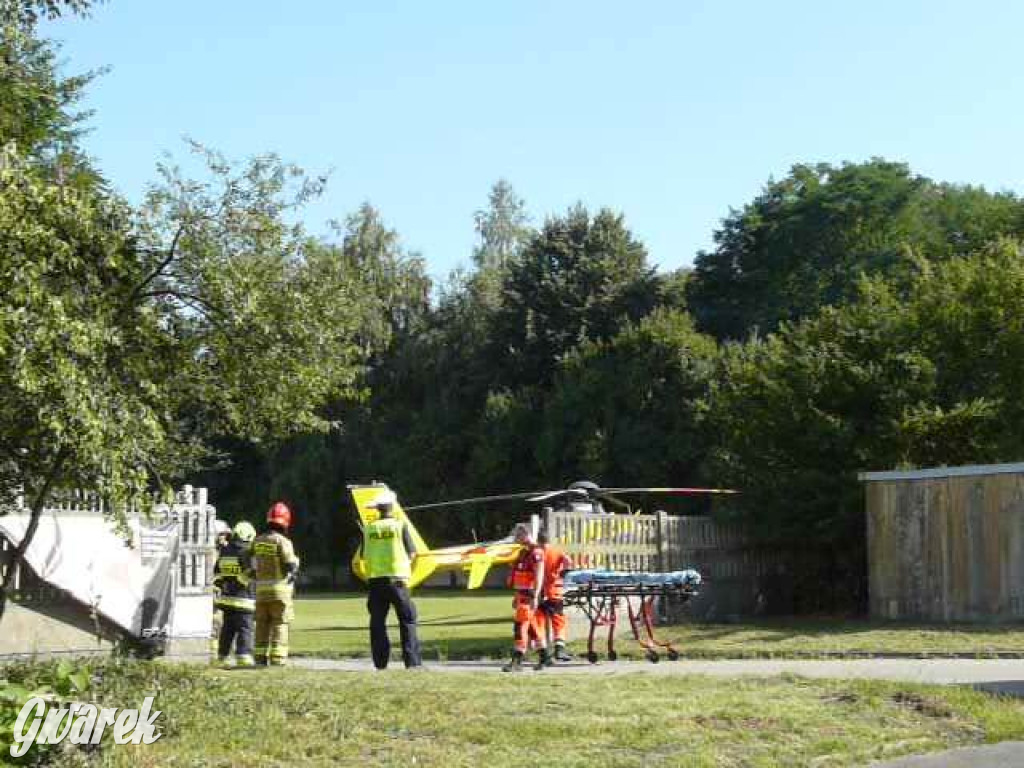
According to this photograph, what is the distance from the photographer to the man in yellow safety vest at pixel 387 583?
15.6m

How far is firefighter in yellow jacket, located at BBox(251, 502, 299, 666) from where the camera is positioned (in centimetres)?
1638

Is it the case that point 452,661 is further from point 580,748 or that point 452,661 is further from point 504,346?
point 504,346

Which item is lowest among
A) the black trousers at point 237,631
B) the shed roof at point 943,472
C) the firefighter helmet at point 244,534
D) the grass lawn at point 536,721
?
the grass lawn at point 536,721

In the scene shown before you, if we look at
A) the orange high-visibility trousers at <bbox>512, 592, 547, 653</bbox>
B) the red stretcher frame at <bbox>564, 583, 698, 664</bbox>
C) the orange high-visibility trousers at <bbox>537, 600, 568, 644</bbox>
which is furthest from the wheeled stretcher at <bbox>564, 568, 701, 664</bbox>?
the orange high-visibility trousers at <bbox>512, 592, 547, 653</bbox>

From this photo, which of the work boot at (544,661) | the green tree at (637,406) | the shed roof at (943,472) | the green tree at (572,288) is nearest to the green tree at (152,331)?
the work boot at (544,661)

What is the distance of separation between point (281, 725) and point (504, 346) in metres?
50.7

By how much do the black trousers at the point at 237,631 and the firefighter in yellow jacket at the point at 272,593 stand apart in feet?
1.87

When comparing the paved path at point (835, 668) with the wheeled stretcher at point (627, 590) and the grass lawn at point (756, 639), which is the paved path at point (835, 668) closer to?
the wheeled stretcher at point (627, 590)

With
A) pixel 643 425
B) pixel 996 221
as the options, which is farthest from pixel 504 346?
pixel 996 221

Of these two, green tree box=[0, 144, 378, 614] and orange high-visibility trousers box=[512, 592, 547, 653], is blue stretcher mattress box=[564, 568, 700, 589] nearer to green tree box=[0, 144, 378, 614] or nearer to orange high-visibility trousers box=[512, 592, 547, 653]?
orange high-visibility trousers box=[512, 592, 547, 653]

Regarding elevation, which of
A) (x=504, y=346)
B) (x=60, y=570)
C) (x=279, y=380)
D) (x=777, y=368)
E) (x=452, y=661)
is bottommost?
(x=452, y=661)

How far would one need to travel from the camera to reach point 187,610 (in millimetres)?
20016

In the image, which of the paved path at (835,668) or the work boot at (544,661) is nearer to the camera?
the paved path at (835,668)

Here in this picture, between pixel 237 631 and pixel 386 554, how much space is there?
9.66ft
